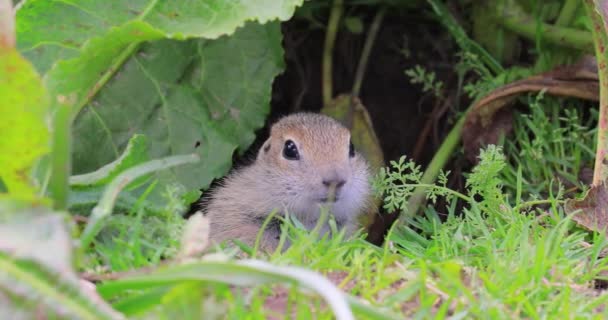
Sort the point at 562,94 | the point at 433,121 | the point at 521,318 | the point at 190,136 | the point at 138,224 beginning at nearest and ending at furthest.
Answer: the point at 521,318 → the point at 138,224 → the point at 190,136 → the point at 562,94 → the point at 433,121

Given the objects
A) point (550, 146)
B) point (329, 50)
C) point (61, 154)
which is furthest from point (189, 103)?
point (550, 146)

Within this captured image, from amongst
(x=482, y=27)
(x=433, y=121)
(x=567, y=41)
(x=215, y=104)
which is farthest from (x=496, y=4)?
(x=215, y=104)

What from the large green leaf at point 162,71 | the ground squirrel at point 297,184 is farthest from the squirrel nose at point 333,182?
the large green leaf at point 162,71

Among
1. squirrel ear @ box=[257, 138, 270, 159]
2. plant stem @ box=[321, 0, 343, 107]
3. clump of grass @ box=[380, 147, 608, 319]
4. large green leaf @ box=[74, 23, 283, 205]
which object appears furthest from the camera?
plant stem @ box=[321, 0, 343, 107]

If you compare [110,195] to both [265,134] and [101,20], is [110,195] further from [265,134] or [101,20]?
[265,134]

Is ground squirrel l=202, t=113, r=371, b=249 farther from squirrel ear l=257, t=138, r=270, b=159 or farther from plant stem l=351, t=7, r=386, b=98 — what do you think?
plant stem l=351, t=7, r=386, b=98

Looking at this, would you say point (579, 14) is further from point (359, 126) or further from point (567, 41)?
point (359, 126)

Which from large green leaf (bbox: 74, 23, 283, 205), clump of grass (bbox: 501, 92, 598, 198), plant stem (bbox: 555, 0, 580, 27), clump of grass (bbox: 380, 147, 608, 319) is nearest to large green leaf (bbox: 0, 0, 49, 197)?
clump of grass (bbox: 380, 147, 608, 319)
